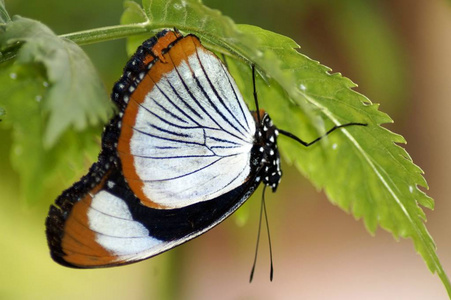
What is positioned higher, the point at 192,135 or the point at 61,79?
the point at 61,79

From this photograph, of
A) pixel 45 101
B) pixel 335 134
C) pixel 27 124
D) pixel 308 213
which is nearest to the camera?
pixel 45 101

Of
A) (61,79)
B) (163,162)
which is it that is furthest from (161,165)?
(61,79)

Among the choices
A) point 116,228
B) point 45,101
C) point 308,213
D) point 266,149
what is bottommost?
point 308,213

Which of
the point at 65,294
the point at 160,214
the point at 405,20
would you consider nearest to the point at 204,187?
the point at 160,214

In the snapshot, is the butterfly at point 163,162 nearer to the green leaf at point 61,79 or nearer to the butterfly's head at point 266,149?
the butterfly's head at point 266,149

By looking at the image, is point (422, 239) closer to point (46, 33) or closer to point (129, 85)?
point (129, 85)

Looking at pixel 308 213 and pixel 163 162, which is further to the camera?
pixel 308 213

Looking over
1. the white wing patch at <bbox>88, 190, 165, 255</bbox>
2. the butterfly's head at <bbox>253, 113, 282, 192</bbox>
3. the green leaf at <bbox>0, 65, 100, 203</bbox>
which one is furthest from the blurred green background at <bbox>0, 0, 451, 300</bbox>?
the green leaf at <bbox>0, 65, 100, 203</bbox>

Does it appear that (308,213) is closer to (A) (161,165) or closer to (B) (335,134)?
(B) (335,134)

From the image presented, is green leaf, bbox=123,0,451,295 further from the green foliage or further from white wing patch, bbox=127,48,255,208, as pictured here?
the green foliage
